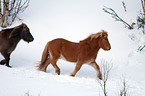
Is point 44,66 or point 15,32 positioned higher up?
point 15,32


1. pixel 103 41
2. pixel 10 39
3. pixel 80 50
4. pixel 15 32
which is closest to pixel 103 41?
pixel 103 41

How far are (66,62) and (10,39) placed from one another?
6.48 feet

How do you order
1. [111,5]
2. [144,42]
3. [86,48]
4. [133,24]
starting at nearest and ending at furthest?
[86,48]
[144,42]
[133,24]
[111,5]

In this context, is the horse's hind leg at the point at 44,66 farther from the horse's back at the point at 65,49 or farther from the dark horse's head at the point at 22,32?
the dark horse's head at the point at 22,32

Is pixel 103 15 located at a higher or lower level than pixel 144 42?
higher

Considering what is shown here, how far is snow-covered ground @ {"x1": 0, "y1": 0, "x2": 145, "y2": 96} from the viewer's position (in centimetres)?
384

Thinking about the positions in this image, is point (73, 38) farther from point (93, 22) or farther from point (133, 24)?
point (133, 24)

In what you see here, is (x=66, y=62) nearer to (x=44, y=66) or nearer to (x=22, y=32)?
(x=44, y=66)

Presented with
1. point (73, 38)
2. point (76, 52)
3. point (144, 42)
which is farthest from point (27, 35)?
point (144, 42)

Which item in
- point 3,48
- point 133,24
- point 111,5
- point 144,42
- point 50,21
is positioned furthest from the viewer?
point 111,5

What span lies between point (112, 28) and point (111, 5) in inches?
82.4

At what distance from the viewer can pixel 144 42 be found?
7672mm

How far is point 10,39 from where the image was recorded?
5793mm

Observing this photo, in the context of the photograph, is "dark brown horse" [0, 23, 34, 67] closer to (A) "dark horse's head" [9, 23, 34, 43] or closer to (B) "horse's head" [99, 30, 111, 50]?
(A) "dark horse's head" [9, 23, 34, 43]
